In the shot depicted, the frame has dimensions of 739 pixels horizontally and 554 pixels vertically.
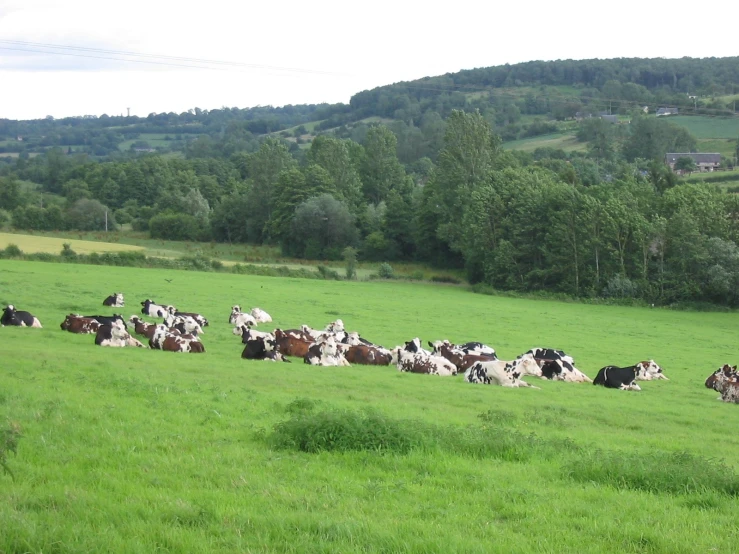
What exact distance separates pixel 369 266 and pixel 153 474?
74.6 meters

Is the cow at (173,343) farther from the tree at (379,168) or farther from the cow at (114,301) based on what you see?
the tree at (379,168)

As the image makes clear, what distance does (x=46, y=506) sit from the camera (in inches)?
269

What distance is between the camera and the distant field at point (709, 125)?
150 metres

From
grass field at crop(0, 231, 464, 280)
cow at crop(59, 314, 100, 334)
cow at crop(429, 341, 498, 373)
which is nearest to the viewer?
cow at crop(429, 341, 498, 373)

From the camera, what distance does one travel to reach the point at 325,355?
20.7 metres

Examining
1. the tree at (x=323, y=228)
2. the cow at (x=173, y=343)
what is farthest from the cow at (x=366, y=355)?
the tree at (x=323, y=228)

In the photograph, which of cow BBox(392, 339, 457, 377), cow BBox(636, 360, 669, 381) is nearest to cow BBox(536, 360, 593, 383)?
cow BBox(636, 360, 669, 381)

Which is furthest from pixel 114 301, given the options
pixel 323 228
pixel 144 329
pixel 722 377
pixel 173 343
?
pixel 323 228

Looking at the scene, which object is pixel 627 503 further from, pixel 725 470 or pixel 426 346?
pixel 426 346

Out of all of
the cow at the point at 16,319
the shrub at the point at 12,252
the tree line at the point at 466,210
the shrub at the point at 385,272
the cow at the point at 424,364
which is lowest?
A: the shrub at the point at 385,272

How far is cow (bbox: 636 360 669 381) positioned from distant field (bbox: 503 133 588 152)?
13523 centimetres

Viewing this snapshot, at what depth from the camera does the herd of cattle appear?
1973cm

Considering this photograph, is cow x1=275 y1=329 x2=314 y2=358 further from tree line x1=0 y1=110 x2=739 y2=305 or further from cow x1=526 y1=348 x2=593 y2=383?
tree line x1=0 y1=110 x2=739 y2=305

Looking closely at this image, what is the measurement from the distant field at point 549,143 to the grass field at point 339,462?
468ft
